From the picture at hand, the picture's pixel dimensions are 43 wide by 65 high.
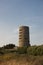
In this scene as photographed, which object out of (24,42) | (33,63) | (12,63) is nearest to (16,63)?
(12,63)

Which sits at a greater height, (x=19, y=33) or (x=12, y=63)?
(x=19, y=33)

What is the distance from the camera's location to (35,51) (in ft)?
127

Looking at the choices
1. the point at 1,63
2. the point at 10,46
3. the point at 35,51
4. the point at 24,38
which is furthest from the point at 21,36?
the point at 1,63

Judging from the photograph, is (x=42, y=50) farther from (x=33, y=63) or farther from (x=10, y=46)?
(x=10, y=46)

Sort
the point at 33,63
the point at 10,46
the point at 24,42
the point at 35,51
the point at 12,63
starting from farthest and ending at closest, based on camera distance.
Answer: the point at 10,46, the point at 24,42, the point at 35,51, the point at 12,63, the point at 33,63

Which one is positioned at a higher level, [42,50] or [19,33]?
[19,33]

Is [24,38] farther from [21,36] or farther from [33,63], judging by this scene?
[33,63]

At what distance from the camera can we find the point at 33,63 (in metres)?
16.0

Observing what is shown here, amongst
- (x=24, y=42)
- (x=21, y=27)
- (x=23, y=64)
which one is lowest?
(x=23, y=64)

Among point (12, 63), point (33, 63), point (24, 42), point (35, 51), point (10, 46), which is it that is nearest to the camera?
point (33, 63)

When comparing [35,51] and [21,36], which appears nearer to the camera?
[35,51]

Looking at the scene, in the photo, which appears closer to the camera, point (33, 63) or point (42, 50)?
point (33, 63)

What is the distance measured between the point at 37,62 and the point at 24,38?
196ft

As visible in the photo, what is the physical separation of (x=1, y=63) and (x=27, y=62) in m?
2.87
